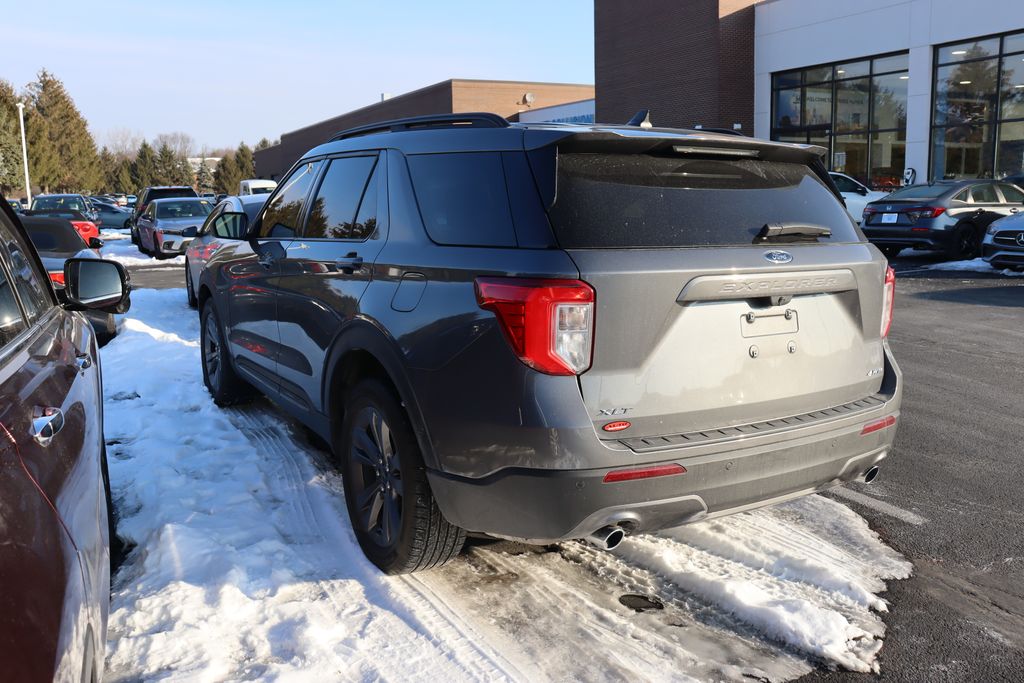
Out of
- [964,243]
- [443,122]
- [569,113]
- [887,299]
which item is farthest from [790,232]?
[569,113]

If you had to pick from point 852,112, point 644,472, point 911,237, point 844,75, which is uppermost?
point 844,75

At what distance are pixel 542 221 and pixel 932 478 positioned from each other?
320 cm

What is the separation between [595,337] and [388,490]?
127 centimetres

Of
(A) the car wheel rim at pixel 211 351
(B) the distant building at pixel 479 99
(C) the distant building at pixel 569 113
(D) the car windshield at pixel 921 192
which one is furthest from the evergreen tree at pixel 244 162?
(A) the car wheel rim at pixel 211 351

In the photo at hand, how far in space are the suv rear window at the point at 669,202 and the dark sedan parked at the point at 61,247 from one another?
7853mm

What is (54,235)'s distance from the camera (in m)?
10.5

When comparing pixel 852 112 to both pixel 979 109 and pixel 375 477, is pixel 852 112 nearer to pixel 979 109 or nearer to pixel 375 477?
pixel 979 109

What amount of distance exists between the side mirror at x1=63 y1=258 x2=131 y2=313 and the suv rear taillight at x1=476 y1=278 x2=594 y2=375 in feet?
5.94

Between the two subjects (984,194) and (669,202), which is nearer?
(669,202)

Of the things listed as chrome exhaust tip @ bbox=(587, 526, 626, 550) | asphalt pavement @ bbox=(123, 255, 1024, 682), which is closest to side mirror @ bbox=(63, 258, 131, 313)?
chrome exhaust tip @ bbox=(587, 526, 626, 550)

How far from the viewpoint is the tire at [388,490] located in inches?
132

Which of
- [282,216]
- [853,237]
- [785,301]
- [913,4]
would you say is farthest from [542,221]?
[913,4]

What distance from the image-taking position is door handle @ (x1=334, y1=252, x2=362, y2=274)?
3840 millimetres

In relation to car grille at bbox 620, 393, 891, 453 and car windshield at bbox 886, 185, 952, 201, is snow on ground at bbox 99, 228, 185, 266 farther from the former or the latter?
car grille at bbox 620, 393, 891, 453
